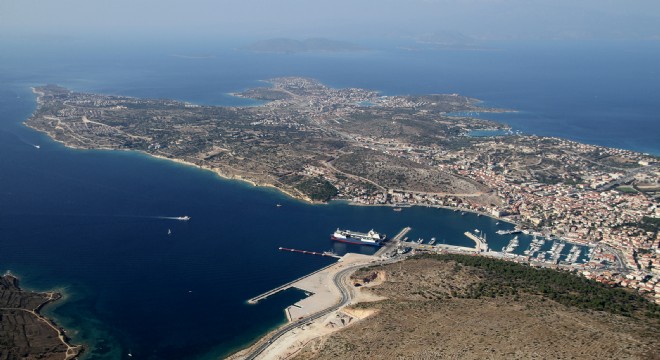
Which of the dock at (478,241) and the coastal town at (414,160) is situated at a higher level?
the coastal town at (414,160)

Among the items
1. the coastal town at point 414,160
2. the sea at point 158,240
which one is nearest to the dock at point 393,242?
the sea at point 158,240

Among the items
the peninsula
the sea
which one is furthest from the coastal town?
the peninsula

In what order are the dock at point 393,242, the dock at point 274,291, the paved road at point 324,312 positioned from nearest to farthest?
the paved road at point 324,312
the dock at point 274,291
the dock at point 393,242

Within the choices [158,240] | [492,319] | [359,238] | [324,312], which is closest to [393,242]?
[359,238]

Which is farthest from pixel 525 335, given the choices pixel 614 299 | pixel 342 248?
pixel 342 248

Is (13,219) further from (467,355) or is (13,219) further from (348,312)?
(467,355)

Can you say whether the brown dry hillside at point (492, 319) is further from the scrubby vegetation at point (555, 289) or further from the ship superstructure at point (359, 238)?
the ship superstructure at point (359, 238)

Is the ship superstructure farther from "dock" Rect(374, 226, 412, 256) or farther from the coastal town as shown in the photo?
the coastal town
